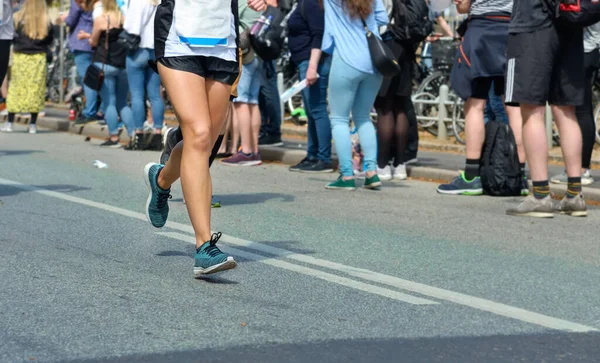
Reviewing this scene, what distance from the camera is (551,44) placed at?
29.1 feet

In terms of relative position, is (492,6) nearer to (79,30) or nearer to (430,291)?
(430,291)

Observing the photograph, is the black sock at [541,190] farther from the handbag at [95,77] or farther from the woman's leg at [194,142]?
the handbag at [95,77]

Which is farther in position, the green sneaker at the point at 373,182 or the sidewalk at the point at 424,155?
the sidewalk at the point at 424,155

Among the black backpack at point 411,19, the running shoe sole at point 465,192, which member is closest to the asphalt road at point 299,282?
the running shoe sole at point 465,192

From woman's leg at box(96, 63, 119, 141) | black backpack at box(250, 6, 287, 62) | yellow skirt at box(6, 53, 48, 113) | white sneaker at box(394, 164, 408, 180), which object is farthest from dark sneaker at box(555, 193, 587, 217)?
yellow skirt at box(6, 53, 48, 113)

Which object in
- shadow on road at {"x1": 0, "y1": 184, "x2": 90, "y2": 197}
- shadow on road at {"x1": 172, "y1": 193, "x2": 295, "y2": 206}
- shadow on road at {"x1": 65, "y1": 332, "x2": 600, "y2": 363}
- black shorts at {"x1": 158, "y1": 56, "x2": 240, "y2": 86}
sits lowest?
shadow on road at {"x1": 172, "y1": 193, "x2": 295, "y2": 206}

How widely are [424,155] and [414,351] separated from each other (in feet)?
31.7

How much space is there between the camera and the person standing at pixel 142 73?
1423cm

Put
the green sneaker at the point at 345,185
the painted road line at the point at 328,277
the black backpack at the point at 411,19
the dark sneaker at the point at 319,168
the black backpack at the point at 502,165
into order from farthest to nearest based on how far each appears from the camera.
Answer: the dark sneaker at the point at 319,168 → the black backpack at the point at 411,19 → the green sneaker at the point at 345,185 → the black backpack at the point at 502,165 → the painted road line at the point at 328,277

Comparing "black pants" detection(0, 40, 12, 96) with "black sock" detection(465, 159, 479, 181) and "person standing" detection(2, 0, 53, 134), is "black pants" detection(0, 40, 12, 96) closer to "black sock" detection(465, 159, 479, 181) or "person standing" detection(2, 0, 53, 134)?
"black sock" detection(465, 159, 479, 181)

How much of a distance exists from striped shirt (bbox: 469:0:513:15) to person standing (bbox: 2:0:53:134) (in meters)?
8.73

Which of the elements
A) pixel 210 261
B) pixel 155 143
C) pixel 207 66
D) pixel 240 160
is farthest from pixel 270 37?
pixel 210 261

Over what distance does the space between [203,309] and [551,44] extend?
4411 mm

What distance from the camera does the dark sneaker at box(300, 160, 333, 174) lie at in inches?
498
